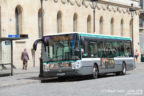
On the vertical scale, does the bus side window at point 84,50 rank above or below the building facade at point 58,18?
below

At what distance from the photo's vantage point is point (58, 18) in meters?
44.3

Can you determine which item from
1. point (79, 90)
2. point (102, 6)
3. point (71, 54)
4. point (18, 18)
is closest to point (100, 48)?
point (71, 54)

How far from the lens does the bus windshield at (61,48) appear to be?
2270 centimetres

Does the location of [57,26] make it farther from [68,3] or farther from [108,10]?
[108,10]

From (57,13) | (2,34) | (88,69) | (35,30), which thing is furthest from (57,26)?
(88,69)

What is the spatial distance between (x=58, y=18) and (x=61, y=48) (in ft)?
71.1

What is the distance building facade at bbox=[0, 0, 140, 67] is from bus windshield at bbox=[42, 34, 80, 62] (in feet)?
43.1

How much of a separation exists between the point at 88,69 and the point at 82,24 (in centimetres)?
2467

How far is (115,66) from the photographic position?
27.5 meters

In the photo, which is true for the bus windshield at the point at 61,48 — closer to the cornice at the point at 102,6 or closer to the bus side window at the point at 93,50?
the bus side window at the point at 93,50

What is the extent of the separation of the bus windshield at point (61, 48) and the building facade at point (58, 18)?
13.1 metres

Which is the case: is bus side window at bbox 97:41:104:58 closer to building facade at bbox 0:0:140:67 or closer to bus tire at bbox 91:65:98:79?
bus tire at bbox 91:65:98:79

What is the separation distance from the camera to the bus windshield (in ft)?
74.5

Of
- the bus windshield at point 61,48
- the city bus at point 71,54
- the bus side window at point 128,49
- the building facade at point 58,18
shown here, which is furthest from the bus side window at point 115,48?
the building facade at point 58,18
